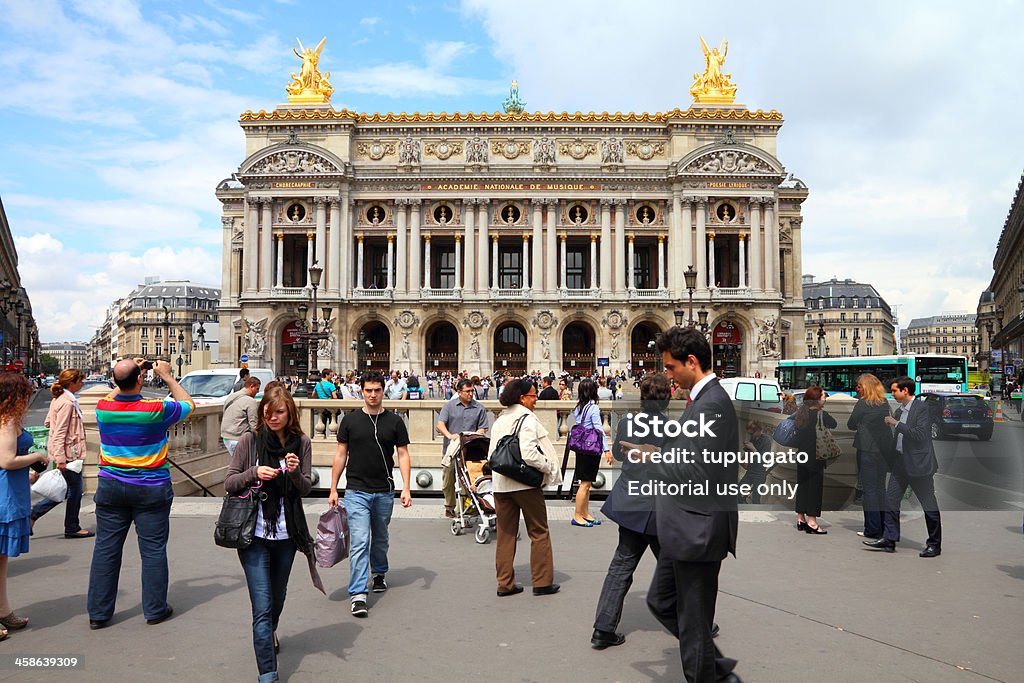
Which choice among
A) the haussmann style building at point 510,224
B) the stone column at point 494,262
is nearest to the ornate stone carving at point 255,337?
the haussmann style building at point 510,224

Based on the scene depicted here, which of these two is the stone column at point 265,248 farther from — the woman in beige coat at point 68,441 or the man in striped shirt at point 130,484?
the man in striped shirt at point 130,484

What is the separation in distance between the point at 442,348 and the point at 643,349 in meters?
14.1

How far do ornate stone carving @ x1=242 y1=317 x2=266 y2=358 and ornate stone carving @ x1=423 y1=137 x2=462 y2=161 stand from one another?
16.0 meters

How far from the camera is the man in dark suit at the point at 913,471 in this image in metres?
9.26

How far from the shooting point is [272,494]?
5.79 m

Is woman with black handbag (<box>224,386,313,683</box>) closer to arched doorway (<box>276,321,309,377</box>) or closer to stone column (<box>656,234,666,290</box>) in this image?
arched doorway (<box>276,321,309,377</box>)

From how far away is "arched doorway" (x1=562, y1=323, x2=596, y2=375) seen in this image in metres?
53.6

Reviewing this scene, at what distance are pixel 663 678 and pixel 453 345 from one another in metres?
50.0

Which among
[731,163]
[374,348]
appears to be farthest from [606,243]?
[374,348]

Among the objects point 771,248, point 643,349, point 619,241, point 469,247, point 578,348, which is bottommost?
point 643,349

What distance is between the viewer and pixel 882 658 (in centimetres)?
603

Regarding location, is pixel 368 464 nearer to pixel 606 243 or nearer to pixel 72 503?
pixel 72 503

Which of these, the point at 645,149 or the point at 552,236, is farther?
the point at 645,149

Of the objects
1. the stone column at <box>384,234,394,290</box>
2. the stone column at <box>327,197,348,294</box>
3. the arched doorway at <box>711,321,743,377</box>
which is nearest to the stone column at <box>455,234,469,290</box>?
the stone column at <box>384,234,394,290</box>
